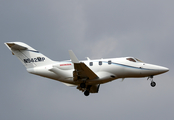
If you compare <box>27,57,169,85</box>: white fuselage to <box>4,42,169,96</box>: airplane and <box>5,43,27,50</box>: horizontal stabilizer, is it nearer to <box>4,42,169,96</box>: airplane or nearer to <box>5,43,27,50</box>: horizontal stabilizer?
<box>4,42,169,96</box>: airplane

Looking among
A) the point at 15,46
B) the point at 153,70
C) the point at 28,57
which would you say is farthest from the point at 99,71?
the point at 15,46

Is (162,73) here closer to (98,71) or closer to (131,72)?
(131,72)

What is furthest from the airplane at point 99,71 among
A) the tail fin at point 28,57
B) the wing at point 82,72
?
the tail fin at point 28,57

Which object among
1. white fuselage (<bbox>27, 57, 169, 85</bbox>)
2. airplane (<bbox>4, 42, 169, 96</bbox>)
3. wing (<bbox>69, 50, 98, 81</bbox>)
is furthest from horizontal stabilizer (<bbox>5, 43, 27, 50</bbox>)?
wing (<bbox>69, 50, 98, 81</bbox>)

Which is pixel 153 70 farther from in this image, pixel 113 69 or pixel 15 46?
pixel 15 46

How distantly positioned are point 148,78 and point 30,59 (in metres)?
14.5

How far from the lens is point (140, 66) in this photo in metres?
30.5

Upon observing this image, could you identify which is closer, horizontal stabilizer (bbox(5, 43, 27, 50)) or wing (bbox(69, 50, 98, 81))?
wing (bbox(69, 50, 98, 81))

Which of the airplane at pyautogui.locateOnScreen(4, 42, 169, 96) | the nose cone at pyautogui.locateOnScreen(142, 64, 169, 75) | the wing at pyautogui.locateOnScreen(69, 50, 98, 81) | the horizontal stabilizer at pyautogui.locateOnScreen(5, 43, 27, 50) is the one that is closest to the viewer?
the wing at pyautogui.locateOnScreen(69, 50, 98, 81)

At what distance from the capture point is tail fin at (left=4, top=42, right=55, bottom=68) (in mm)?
32406

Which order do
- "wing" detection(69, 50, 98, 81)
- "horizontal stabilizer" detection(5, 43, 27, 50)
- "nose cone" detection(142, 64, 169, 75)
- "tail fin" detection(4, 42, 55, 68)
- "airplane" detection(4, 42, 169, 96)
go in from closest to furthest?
"wing" detection(69, 50, 98, 81), "airplane" detection(4, 42, 169, 96), "nose cone" detection(142, 64, 169, 75), "horizontal stabilizer" detection(5, 43, 27, 50), "tail fin" detection(4, 42, 55, 68)

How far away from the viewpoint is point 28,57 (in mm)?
32594

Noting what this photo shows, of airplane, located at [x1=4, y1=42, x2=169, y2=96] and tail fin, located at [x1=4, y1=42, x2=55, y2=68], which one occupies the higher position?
tail fin, located at [x1=4, y1=42, x2=55, y2=68]

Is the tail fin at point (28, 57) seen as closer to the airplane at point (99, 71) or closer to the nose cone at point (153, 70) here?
the airplane at point (99, 71)
